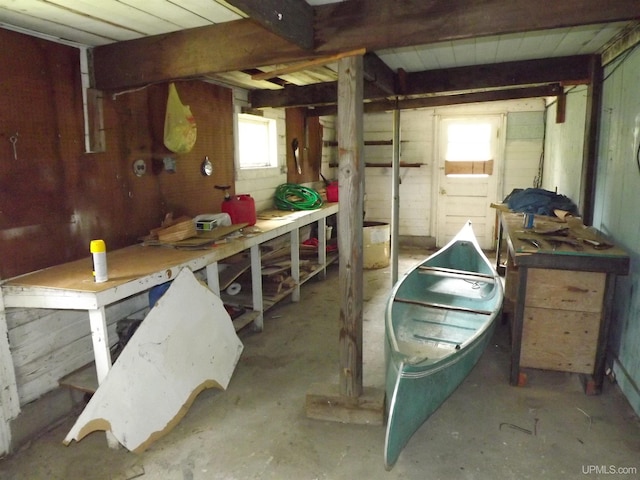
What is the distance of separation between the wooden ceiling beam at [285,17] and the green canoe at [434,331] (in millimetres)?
1632

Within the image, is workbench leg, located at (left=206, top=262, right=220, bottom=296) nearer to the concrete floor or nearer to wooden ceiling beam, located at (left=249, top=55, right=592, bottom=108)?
the concrete floor

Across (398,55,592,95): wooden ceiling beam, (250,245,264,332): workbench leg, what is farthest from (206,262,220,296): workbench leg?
(398,55,592,95): wooden ceiling beam

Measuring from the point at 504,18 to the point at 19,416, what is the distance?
3.20 metres

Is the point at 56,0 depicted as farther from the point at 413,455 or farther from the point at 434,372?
the point at 413,455

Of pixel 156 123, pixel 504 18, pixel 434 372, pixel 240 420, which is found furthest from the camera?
pixel 156 123

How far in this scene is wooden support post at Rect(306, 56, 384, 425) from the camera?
226 centimetres

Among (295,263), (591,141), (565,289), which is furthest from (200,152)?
(591,141)

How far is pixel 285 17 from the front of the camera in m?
1.97

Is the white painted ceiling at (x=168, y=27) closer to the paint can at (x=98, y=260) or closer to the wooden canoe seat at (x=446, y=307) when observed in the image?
the paint can at (x=98, y=260)

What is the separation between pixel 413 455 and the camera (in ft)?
7.50

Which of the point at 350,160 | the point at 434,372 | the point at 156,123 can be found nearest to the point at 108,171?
the point at 156,123

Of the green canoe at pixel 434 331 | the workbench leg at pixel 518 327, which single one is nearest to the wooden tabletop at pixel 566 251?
the workbench leg at pixel 518 327

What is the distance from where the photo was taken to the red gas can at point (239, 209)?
12.9ft

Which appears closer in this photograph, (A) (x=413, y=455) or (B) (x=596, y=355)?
(A) (x=413, y=455)
